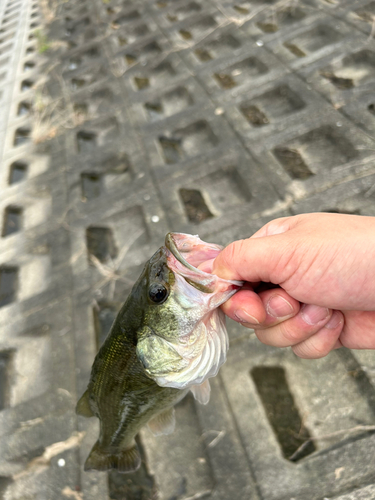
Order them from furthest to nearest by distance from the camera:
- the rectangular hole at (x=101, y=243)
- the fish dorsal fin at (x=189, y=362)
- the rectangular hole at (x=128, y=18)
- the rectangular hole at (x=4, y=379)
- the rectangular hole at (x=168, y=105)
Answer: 1. the rectangular hole at (x=128, y=18)
2. the rectangular hole at (x=168, y=105)
3. the rectangular hole at (x=101, y=243)
4. the rectangular hole at (x=4, y=379)
5. the fish dorsal fin at (x=189, y=362)

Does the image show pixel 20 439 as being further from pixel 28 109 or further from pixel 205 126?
pixel 28 109

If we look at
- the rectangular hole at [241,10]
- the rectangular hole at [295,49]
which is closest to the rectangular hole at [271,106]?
the rectangular hole at [295,49]

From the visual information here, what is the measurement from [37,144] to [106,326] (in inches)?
134

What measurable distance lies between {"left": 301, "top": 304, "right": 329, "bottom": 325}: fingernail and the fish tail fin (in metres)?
1.47

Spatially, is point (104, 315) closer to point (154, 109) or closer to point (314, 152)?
point (314, 152)

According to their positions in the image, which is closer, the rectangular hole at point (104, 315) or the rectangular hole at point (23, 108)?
the rectangular hole at point (104, 315)

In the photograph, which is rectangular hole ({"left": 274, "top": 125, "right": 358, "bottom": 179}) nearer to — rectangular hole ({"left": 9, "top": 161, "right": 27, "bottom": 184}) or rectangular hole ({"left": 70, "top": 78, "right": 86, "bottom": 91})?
rectangular hole ({"left": 9, "top": 161, "right": 27, "bottom": 184})

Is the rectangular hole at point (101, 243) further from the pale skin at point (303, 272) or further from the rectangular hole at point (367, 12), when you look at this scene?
the rectangular hole at point (367, 12)

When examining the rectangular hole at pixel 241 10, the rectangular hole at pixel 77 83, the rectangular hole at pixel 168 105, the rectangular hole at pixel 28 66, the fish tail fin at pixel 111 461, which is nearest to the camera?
the fish tail fin at pixel 111 461

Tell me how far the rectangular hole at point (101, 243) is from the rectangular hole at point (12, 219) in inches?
48.5

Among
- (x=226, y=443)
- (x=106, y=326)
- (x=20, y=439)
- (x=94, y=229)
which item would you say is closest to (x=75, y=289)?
(x=106, y=326)

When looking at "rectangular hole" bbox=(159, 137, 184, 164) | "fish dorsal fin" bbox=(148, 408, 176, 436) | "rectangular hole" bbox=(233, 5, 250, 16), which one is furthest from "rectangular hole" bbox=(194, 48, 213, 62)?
"fish dorsal fin" bbox=(148, 408, 176, 436)

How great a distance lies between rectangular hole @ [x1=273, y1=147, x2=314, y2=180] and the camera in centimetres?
347

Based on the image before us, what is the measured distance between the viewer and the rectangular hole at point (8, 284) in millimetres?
3629
